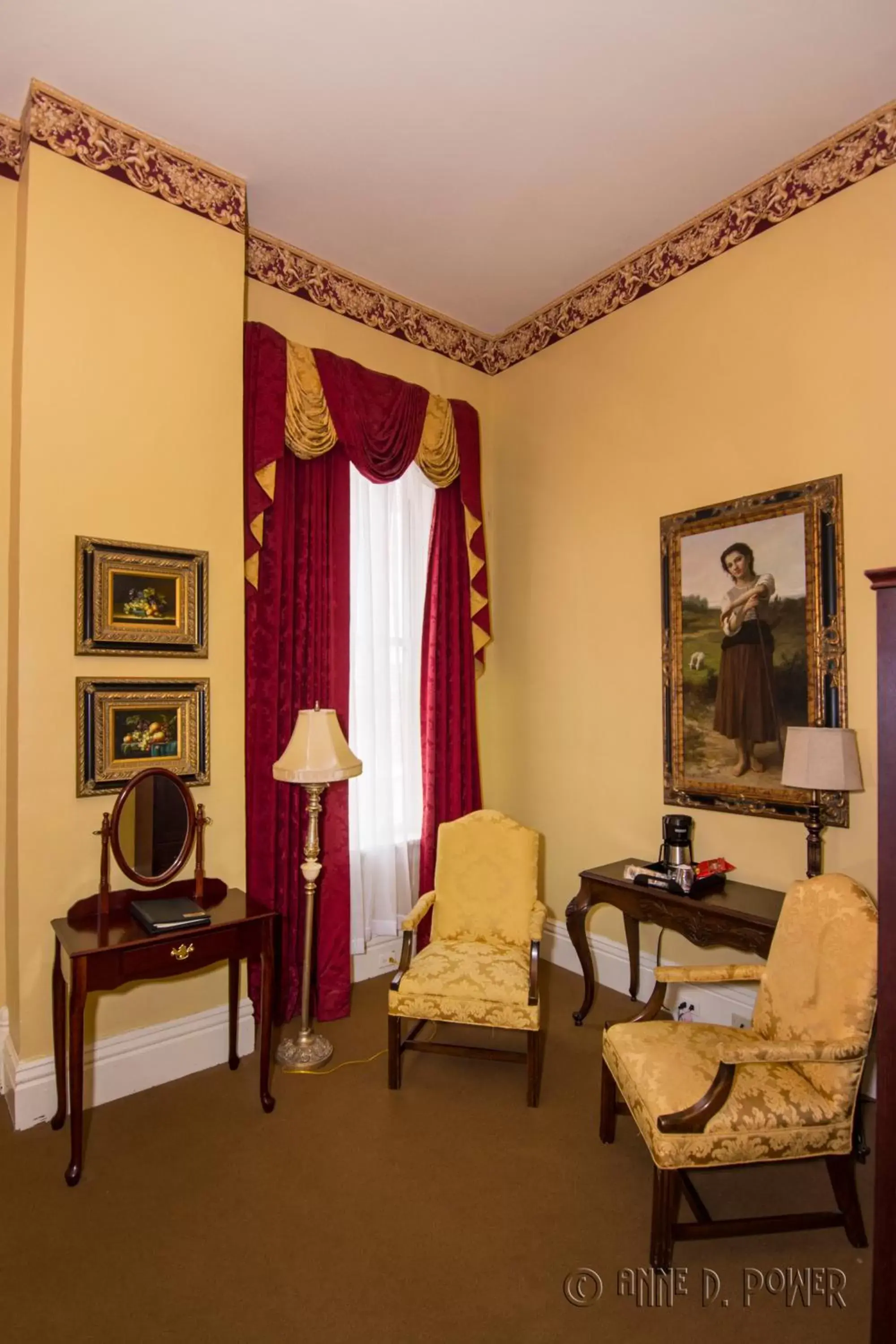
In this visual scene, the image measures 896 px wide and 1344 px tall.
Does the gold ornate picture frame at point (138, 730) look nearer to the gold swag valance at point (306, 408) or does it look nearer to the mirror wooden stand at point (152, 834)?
the mirror wooden stand at point (152, 834)

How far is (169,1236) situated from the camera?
212cm

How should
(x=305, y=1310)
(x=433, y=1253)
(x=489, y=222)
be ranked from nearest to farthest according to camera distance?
1. (x=305, y=1310)
2. (x=433, y=1253)
3. (x=489, y=222)

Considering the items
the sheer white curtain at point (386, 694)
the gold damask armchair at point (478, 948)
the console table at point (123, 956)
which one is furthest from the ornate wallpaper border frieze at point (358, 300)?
the console table at point (123, 956)

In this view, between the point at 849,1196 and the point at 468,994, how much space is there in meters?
1.35

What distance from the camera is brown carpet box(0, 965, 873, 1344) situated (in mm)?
1856

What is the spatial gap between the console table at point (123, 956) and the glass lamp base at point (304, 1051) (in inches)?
12.2

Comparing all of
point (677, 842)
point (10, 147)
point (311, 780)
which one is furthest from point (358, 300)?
point (677, 842)

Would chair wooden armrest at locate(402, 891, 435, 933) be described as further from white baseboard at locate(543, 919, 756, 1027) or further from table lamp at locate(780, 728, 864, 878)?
table lamp at locate(780, 728, 864, 878)

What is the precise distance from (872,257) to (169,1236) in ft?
14.1

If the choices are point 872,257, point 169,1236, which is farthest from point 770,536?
point 169,1236

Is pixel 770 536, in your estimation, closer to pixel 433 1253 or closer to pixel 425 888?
pixel 425 888

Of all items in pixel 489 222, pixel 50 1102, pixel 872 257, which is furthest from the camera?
pixel 489 222

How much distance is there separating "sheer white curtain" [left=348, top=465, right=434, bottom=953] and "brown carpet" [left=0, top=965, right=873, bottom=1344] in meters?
1.21

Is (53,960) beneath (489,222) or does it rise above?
beneath
